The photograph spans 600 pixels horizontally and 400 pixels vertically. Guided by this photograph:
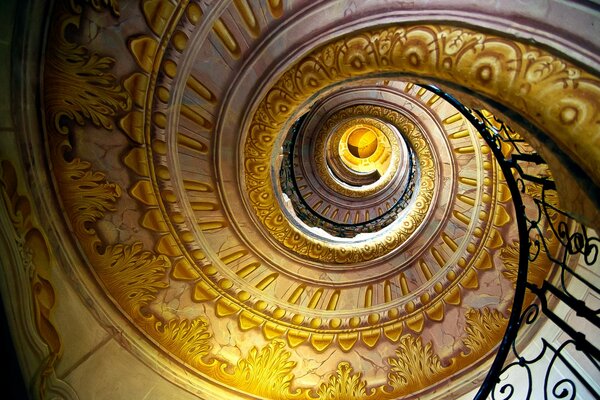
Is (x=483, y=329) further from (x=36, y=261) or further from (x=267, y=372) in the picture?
(x=36, y=261)

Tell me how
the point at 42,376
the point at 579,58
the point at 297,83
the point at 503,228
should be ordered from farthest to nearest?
the point at 503,228
the point at 297,83
the point at 42,376
the point at 579,58

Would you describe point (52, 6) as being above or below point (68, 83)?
above

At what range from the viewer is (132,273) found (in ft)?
11.1

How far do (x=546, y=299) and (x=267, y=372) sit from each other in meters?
2.95

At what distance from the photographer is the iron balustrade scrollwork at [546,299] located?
7.05 ft

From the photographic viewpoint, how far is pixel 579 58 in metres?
1.68

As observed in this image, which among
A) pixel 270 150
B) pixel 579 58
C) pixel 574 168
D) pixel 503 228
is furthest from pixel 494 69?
pixel 503 228

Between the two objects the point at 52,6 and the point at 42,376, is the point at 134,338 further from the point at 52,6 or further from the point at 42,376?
the point at 52,6

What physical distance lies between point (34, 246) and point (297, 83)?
99.9 inches

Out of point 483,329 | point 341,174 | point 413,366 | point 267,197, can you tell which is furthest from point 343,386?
point 341,174

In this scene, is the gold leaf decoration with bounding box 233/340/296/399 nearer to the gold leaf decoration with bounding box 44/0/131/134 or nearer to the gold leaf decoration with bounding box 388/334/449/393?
the gold leaf decoration with bounding box 388/334/449/393

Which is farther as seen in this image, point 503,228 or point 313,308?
point 313,308

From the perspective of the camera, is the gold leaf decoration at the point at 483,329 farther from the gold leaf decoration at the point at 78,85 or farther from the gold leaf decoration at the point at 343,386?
the gold leaf decoration at the point at 78,85

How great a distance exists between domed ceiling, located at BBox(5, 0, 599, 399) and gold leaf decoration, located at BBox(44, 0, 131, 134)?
1 cm
